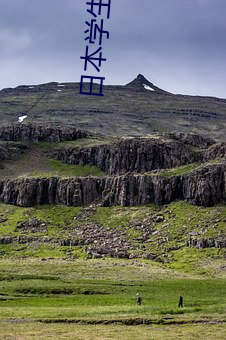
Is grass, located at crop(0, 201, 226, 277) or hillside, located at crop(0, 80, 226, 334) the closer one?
hillside, located at crop(0, 80, 226, 334)

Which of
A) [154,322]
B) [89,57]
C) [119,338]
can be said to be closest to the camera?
[119,338]

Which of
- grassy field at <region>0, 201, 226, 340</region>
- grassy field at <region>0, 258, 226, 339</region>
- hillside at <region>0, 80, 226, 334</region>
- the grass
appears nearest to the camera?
grassy field at <region>0, 258, 226, 339</region>

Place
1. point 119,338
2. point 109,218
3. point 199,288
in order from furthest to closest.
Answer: point 109,218, point 199,288, point 119,338

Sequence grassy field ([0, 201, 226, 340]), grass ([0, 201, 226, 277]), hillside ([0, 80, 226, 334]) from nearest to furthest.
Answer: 1. grassy field ([0, 201, 226, 340])
2. hillside ([0, 80, 226, 334])
3. grass ([0, 201, 226, 277])

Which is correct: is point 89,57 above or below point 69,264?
above

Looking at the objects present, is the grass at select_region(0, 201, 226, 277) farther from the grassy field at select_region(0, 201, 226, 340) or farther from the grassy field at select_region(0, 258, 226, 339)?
the grassy field at select_region(0, 258, 226, 339)

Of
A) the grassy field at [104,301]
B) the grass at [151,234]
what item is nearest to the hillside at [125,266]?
the grassy field at [104,301]

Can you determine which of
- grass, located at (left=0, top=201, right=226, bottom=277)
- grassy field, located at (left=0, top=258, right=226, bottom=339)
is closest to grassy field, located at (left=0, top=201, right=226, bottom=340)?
grassy field, located at (left=0, top=258, right=226, bottom=339)

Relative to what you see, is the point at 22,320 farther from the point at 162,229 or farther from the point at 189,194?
the point at 189,194

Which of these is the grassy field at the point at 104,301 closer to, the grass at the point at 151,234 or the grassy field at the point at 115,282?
the grassy field at the point at 115,282

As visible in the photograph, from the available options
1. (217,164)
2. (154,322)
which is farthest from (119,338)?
(217,164)

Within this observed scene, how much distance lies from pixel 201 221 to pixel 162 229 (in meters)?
13.5

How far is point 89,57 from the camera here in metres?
58.6

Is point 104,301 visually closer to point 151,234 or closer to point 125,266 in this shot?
point 125,266
